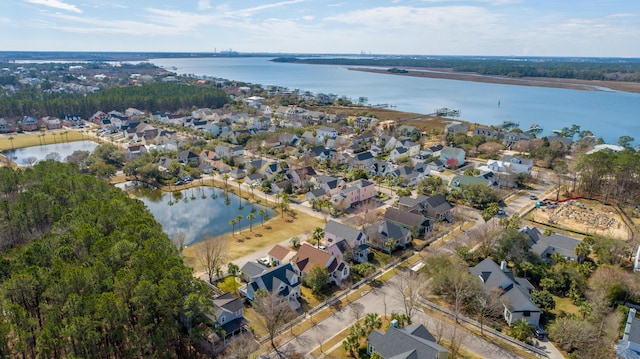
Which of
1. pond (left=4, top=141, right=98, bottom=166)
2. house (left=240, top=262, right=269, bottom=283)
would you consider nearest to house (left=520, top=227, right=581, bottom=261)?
house (left=240, top=262, right=269, bottom=283)

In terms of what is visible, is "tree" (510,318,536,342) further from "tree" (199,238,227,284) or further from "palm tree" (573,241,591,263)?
"tree" (199,238,227,284)

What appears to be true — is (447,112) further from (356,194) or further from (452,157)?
(356,194)

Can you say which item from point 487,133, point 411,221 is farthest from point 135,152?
point 487,133

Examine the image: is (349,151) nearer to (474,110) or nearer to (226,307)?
(226,307)

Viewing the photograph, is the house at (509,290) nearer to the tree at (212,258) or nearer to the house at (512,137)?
the tree at (212,258)

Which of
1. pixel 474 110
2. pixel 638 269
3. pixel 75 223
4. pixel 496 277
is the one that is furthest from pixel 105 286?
pixel 474 110
